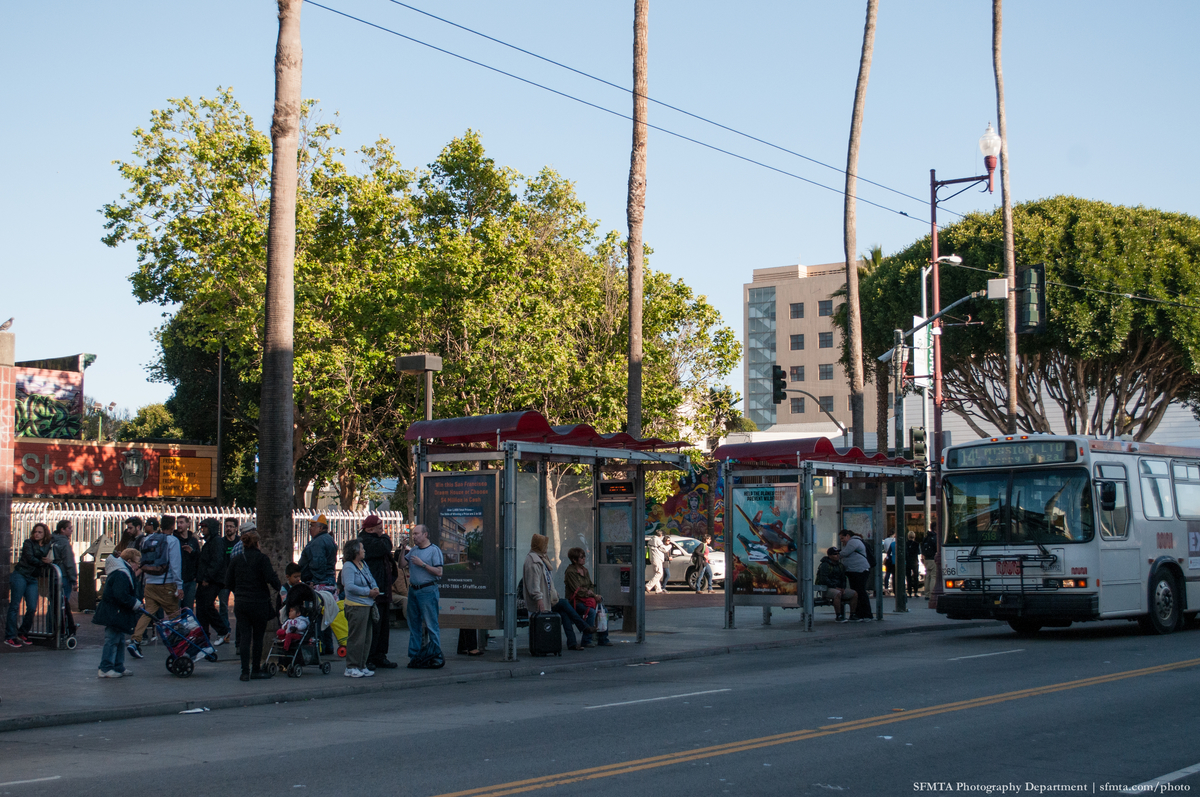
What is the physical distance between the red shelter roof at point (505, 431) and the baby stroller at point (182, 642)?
388 cm

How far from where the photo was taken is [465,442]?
16156 mm

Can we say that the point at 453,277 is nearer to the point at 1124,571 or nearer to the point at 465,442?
the point at 465,442

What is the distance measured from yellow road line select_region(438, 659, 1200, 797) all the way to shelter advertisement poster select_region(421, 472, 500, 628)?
6.90 meters

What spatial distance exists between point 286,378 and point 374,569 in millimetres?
2877

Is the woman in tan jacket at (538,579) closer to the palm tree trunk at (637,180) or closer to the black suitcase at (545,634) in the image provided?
the black suitcase at (545,634)

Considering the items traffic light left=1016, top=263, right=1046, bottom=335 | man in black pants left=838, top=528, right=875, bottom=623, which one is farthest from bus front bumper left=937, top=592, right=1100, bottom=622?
traffic light left=1016, top=263, right=1046, bottom=335

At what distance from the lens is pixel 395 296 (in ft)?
107

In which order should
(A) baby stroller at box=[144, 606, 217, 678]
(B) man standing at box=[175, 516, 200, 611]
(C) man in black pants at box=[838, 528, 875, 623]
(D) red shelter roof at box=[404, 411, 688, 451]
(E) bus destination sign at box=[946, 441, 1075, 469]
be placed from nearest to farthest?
(A) baby stroller at box=[144, 606, 217, 678] → (D) red shelter roof at box=[404, 411, 688, 451] → (B) man standing at box=[175, 516, 200, 611] → (E) bus destination sign at box=[946, 441, 1075, 469] → (C) man in black pants at box=[838, 528, 875, 623]

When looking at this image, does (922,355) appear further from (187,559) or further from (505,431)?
(187,559)

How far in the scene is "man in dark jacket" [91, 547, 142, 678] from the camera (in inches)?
528

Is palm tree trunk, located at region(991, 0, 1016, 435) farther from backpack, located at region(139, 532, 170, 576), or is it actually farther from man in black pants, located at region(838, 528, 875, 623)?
backpack, located at region(139, 532, 170, 576)

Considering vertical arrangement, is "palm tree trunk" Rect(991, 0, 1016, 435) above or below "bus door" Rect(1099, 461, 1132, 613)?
above

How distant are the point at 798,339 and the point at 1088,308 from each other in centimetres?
5923

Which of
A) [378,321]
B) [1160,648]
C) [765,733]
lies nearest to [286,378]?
[765,733]
